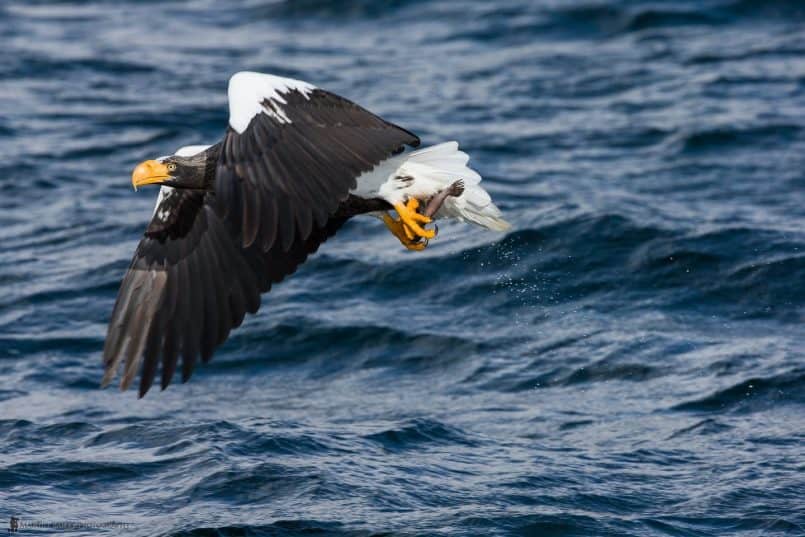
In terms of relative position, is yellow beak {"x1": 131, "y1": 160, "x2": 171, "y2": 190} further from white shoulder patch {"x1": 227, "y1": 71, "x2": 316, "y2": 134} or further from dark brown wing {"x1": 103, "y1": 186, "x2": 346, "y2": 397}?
white shoulder patch {"x1": 227, "y1": 71, "x2": 316, "y2": 134}

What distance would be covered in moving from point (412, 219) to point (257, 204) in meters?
1.22

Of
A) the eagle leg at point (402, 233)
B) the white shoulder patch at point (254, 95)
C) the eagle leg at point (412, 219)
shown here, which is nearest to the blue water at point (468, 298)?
the eagle leg at point (402, 233)

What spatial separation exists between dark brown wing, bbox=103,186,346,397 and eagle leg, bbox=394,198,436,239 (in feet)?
1.32

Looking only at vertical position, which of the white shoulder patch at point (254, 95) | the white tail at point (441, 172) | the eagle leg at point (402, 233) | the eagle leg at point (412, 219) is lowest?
the eagle leg at point (402, 233)

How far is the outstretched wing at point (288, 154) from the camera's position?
A: 643 cm

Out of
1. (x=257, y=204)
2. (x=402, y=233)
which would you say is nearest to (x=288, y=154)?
(x=257, y=204)

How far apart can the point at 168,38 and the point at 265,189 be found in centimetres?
1001

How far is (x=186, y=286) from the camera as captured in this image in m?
7.87

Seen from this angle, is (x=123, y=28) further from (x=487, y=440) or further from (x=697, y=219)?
(x=487, y=440)

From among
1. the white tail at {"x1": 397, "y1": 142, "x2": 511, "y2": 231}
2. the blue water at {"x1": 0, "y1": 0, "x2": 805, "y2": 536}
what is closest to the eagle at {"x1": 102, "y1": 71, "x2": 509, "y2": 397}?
the white tail at {"x1": 397, "y1": 142, "x2": 511, "y2": 231}

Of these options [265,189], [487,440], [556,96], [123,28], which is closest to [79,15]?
[123,28]

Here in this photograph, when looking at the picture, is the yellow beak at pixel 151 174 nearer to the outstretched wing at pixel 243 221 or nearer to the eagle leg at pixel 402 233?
the outstretched wing at pixel 243 221

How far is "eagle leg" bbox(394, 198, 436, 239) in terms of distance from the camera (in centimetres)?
745

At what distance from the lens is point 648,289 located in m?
10.3
